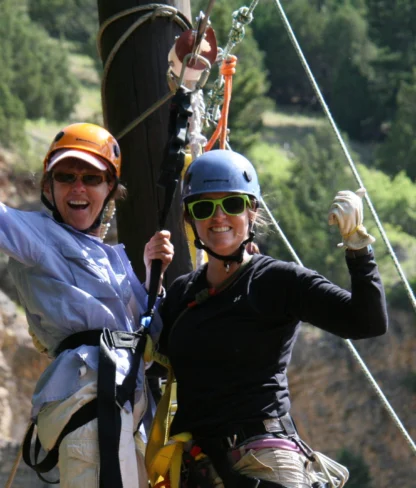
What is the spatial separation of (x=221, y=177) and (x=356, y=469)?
67.5ft

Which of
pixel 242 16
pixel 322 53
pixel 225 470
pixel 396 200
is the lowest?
pixel 396 200

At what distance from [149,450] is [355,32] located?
144ft

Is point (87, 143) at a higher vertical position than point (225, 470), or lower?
higher

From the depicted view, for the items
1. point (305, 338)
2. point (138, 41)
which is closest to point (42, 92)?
point (305, 338)

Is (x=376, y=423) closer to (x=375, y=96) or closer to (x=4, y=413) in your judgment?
(x=4, y=413)

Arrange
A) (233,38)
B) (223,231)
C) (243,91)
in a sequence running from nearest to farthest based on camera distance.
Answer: (223,231)
(233,38)
(243,91)

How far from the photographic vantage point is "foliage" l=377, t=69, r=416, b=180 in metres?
35.0

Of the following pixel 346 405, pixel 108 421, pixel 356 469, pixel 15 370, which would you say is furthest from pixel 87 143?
pixel 346 405

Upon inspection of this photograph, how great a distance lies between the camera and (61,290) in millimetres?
3129

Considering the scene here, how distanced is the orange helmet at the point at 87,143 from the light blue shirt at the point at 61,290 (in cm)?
25

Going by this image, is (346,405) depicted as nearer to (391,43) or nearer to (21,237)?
(391,43)

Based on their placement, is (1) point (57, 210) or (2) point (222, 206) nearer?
(2) point (222, 206)

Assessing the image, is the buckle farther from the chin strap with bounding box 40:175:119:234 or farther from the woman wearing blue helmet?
the chin strap with bounding box 40:175:119:234

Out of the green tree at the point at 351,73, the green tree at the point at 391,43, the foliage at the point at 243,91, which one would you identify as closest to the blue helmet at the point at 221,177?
the foliage at the point at 243,91
